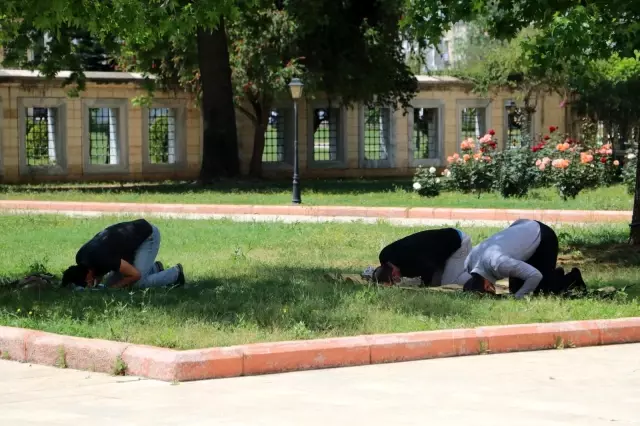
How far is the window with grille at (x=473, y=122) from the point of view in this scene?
45.7 metres

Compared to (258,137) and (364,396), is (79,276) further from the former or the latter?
(258,137)

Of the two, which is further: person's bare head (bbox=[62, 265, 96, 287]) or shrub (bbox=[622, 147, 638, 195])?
shrub (bbox=[622, 147, 638, 195])

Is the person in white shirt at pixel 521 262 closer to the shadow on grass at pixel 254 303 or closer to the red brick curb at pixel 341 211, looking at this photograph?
the shadow on grass at pixel 254 303

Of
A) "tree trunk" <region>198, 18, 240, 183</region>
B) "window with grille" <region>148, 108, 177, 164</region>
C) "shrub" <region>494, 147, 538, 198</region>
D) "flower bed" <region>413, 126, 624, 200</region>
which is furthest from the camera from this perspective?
"window with grille" <region>148, 108, 177, 164</region>

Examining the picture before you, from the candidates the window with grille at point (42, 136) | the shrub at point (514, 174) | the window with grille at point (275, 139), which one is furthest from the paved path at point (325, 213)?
the window with grille at point (275, 139)

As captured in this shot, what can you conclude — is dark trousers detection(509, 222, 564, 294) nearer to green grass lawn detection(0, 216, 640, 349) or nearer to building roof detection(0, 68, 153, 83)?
green grass lawn detection(0, 216, 640, 349)

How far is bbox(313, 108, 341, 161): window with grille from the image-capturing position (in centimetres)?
4319

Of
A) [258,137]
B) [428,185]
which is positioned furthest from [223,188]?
[258,137]

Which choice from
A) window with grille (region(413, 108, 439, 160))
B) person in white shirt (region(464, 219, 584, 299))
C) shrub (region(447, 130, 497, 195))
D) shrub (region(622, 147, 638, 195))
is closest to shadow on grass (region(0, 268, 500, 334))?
person in white shirt (region(464, 219, 584, 299))

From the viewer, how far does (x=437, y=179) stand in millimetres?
26547

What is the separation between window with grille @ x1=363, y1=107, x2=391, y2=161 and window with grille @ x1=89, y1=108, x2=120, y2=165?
872 centimetres

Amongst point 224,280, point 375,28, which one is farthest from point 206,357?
point 375,28

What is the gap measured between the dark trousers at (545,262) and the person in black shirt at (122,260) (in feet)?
9.53

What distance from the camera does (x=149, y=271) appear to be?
1130 centimetres
